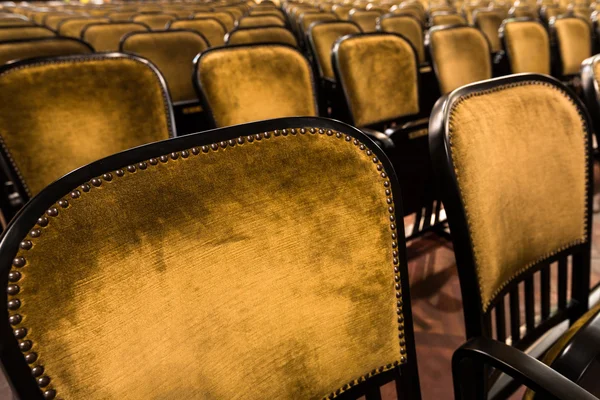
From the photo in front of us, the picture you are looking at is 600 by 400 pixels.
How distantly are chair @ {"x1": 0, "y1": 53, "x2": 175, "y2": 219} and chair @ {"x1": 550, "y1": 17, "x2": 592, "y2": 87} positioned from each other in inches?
94.0

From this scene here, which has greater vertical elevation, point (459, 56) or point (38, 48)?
point (38, 48)

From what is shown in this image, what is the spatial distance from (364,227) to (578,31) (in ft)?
9.00

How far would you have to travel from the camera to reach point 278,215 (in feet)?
1.46

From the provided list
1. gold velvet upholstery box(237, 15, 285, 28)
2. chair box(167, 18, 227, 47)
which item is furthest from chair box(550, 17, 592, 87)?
chair box(167, 18, 227, 47)

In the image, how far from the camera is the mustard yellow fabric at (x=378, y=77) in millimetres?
1574

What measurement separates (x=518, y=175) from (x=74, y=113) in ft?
3.11

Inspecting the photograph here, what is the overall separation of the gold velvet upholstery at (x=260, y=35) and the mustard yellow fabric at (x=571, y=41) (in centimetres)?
158

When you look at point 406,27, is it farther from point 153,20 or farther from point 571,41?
point 153,20

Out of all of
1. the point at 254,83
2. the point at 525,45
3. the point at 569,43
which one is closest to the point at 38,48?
the point at 254,83

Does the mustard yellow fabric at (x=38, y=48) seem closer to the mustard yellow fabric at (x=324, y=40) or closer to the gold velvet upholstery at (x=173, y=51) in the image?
the gold velvet upholstery at (x=173, y=51)

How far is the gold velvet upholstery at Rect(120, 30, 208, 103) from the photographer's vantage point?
175 centimetres

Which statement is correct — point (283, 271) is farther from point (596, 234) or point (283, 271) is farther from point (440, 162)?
point (596, 234)

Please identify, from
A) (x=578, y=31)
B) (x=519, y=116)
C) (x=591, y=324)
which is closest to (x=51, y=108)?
(x=519, y=116)

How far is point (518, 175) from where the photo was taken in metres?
0.66
